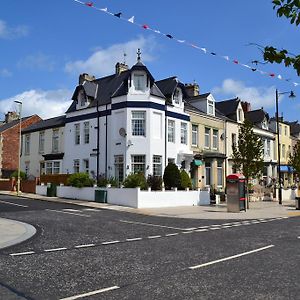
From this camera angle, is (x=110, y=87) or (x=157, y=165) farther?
(x=110, y=87)

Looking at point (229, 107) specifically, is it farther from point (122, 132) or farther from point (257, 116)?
point (122, 132)

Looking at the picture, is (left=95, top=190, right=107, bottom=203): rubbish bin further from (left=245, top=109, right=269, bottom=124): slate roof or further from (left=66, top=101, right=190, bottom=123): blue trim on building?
(left=245, top=109, right=269, bottom=124): slate roof

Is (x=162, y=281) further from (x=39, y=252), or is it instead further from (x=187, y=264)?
(x=39, y=252)

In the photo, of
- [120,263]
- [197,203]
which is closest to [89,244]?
[120,263]

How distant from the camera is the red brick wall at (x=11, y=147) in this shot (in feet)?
159

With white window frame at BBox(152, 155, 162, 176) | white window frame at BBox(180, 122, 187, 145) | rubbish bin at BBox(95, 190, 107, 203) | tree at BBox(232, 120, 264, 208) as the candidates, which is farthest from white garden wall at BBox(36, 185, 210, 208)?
white window frame at BBox(180, 122, 187, 145)

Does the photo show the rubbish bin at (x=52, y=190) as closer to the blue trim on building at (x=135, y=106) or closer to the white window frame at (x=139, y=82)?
the blue trim on building at (x=135, y=106)

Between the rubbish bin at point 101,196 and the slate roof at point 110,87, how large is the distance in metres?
8.42

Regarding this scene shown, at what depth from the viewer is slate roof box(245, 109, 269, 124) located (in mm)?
46188

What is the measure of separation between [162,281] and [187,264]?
1633mm

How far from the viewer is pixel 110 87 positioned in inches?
1372

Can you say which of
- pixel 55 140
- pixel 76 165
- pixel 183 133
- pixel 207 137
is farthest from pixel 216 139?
pixel 55 140

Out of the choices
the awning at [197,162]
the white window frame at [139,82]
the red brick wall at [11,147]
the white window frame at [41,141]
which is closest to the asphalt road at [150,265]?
the white window frame at [139,82]

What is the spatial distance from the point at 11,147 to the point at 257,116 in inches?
1226
